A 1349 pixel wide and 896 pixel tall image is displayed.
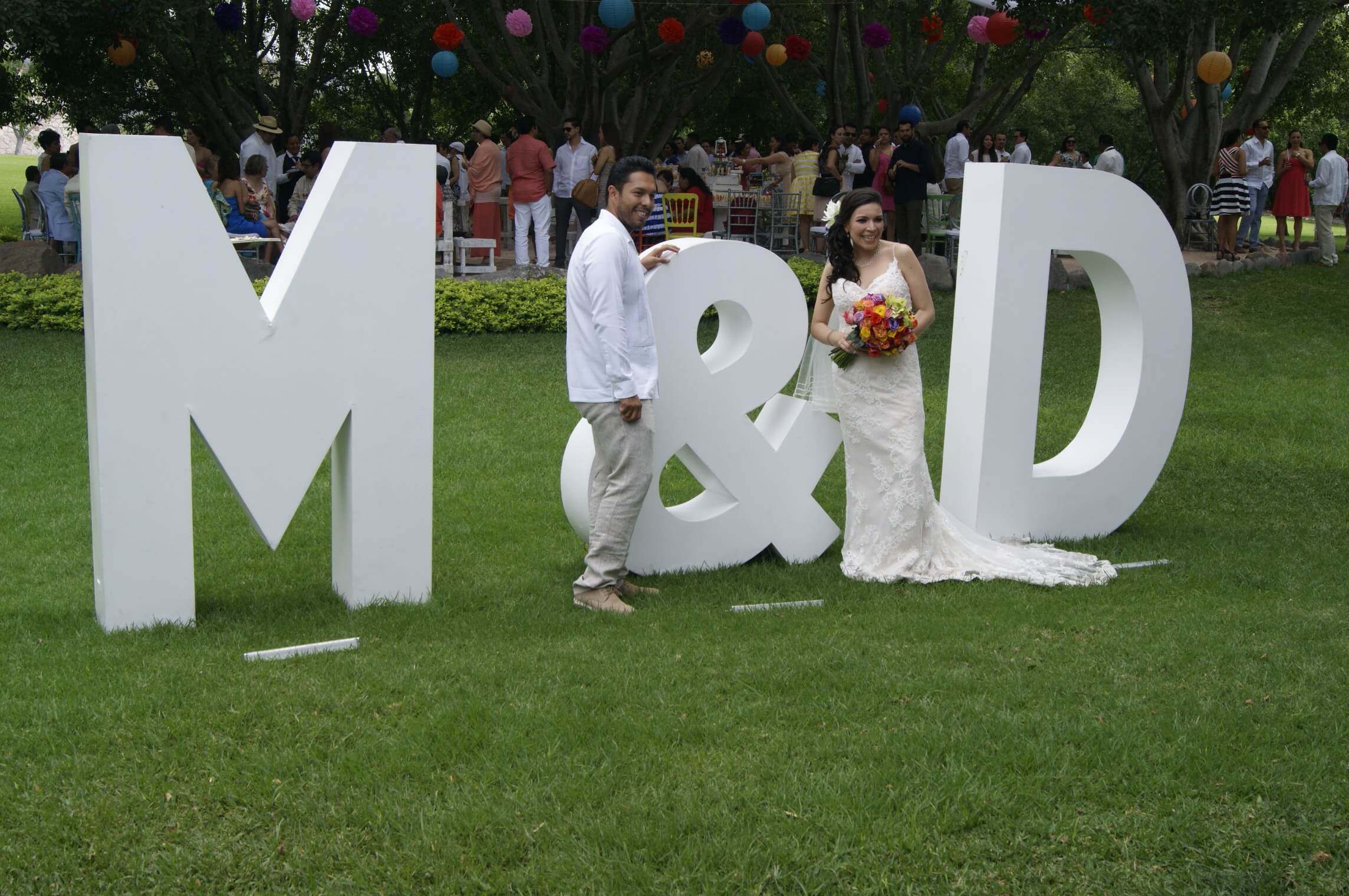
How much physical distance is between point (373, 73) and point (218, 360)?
2587 cm

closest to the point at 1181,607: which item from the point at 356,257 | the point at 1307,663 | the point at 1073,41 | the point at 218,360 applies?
the point at 1307,663

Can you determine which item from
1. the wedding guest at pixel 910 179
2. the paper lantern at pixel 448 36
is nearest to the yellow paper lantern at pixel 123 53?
the paper lantern at pixel 448 36

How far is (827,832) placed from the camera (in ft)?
12.1

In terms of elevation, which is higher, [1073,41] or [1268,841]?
[1073,41]

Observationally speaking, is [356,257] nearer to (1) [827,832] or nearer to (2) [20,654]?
(2) [20,654]

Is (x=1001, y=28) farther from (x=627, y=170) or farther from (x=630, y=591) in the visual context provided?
(x=630, y=591)

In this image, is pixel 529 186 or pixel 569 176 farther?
pixel 569 176

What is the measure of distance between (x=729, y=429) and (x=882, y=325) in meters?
0.95

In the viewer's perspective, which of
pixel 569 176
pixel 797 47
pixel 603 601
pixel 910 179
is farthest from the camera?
pixel 797 47

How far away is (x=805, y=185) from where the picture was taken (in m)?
19.4

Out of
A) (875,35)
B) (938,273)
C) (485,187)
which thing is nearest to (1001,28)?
(875,35)

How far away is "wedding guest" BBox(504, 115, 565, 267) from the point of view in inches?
646

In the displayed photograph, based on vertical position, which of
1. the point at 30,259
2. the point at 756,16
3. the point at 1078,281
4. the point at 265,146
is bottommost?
the point at 30,259

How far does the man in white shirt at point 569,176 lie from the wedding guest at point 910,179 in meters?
4.00
